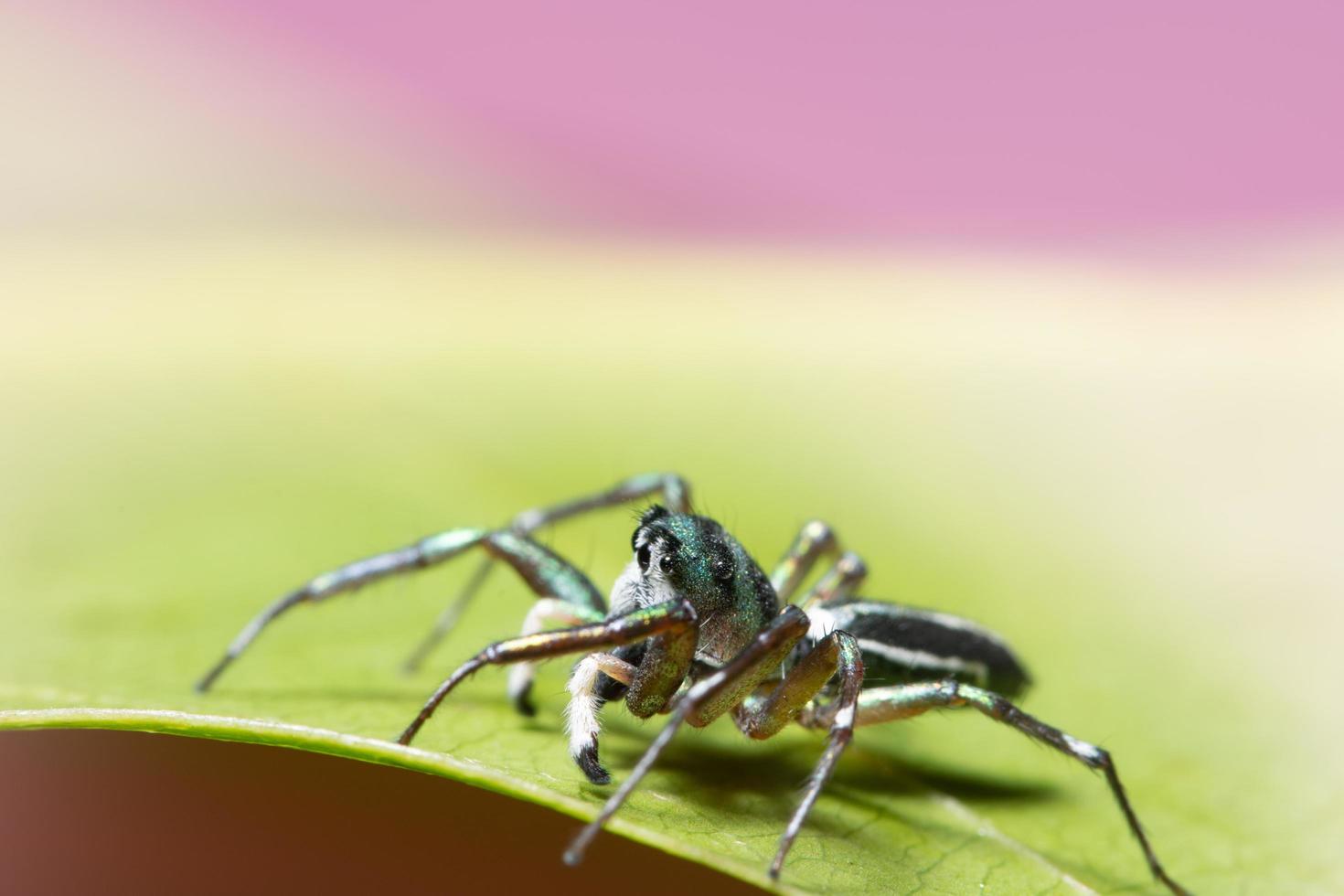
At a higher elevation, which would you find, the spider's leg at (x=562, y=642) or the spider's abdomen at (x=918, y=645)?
the spider's leg at (x=562, y=642)

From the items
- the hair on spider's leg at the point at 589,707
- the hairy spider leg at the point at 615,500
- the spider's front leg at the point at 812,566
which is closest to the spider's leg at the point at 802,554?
the spider's front leg at the point at 812,566

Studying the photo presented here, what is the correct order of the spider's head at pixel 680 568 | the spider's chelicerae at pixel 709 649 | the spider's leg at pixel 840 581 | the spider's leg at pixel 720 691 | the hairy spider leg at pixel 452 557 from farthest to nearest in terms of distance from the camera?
the spider's leg at pixel 840 581 → the hairy spider leg at pixel 452 557 → the spider's head at pixel 680 568 → the spider's chelicerae at pixel 709 649 → the spider's leg at pixel 720 691

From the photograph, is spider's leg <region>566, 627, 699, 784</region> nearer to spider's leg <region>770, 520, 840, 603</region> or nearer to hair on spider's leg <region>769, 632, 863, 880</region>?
hair on spider's leg <region>769, 632, 863, 880</region>

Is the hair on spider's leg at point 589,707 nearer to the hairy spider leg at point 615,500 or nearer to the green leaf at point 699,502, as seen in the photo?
the green leaf at point 699,502

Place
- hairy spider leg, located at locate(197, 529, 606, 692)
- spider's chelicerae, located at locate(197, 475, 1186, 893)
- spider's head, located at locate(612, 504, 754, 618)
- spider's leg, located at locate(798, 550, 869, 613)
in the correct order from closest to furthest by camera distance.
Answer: spider's chelicerae, located at locate(197, 475, 1186, 893) < spider's head, located at locate(612, 504, 754, 618) < hairy spider leg, located at locate(197, 529, 606, 692) < spider's leg, located at locate(798, 550, 869, 613)

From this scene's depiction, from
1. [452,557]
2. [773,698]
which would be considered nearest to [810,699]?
[773,698]

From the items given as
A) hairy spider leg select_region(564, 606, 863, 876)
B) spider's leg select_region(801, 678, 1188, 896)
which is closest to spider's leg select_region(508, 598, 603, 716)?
hairy spider leg select_region(564, 606, 863, 876)

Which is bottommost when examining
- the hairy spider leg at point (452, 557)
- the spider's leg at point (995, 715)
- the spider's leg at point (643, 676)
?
the spider's leg at point (995, 715)
